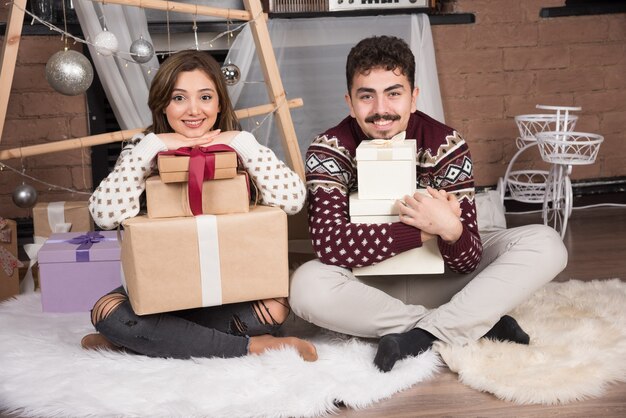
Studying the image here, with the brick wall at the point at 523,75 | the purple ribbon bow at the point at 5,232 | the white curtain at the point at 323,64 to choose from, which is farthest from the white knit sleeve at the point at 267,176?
the brick wall at the point at 523,75

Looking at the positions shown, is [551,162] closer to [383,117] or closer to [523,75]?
[523,75]

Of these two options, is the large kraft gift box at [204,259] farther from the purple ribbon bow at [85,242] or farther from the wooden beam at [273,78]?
the wooden beam at [273,78]

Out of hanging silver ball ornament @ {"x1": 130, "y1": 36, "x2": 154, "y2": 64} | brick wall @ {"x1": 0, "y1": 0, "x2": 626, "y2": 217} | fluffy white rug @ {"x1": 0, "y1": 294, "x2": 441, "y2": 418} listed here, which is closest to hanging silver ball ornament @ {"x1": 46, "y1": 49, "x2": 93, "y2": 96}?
hanging silver ball ornament @ {"x1": 130, "y1": 36, "x2": 154, "y2": 64}

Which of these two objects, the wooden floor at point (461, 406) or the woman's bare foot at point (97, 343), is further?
the woman's bare foot at point (97, 343)

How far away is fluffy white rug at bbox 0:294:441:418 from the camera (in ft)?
5.09

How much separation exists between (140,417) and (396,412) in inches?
18.5

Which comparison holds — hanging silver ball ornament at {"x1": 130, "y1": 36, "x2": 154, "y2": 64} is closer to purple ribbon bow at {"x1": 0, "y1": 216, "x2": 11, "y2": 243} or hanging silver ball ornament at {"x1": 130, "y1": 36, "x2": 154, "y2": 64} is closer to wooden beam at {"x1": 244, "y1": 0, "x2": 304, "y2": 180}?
wooden beam at {"x1": 244, "y1": 0, "x2": 304, "y2": 180}

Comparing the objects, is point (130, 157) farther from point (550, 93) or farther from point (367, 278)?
point (550, 93)

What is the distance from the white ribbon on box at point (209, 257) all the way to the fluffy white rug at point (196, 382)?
0.15m

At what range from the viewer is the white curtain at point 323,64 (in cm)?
321

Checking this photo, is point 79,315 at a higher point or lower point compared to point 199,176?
lower

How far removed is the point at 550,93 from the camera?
3613 millimetres

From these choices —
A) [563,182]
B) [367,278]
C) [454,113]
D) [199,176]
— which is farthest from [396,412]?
[454,113]

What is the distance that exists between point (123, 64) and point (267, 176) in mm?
1276
